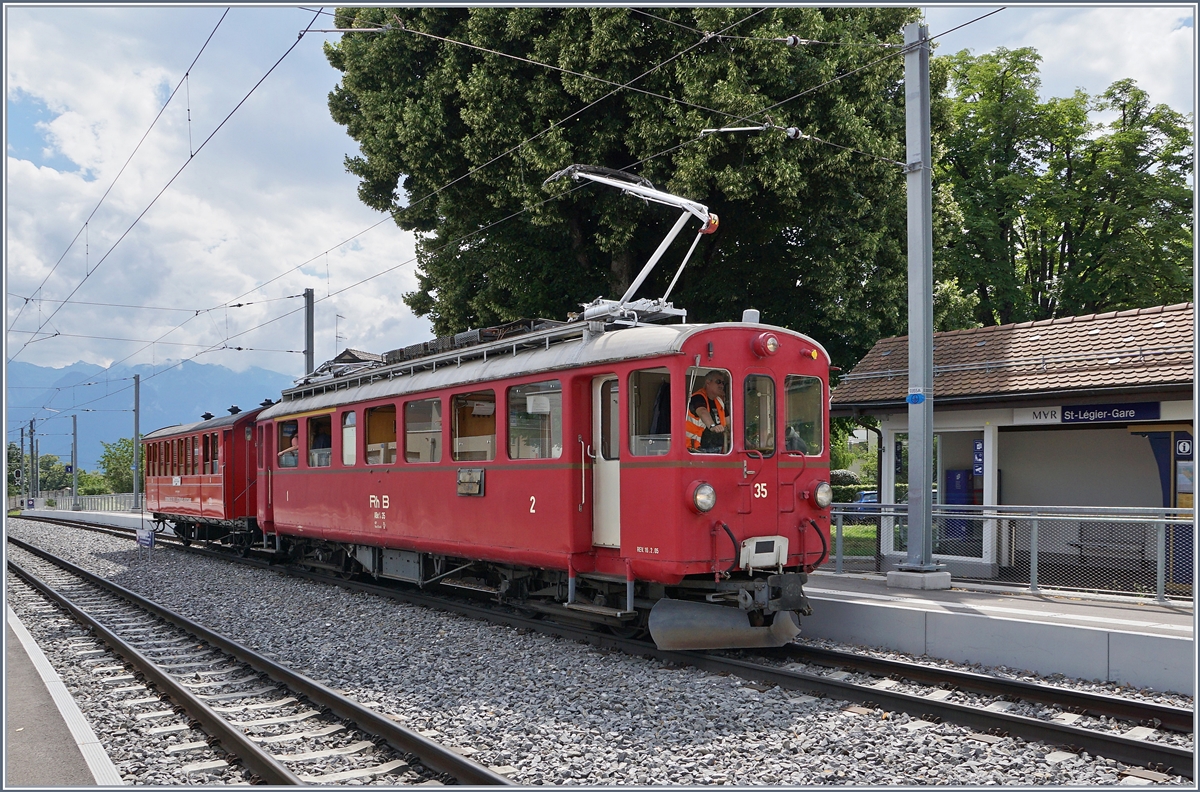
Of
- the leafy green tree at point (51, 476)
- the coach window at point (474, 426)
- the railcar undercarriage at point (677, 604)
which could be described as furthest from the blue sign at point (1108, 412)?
the leafy green tree at point (51, 476)

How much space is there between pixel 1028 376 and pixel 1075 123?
18.6 metres

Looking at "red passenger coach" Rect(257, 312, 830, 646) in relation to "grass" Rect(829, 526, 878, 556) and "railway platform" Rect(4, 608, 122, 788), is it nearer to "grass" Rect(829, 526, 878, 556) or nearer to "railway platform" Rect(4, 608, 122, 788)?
"grass" Rect(829, 526, 878, 556)

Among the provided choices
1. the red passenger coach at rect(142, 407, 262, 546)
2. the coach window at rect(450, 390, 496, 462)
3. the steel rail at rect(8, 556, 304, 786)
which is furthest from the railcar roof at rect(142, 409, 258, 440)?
the coach window at rect(450, 390, 496, 462)

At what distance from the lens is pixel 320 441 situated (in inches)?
587

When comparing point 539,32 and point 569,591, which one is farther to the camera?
point 539,32

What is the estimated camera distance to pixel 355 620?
1114 centimetres

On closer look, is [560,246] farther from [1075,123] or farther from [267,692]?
[1075,123]

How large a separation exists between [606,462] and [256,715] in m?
3.71

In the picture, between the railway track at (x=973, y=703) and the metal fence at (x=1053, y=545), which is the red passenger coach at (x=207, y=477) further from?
the metal fence at (x=1053, y=545)

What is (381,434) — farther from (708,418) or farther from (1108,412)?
(1108,412)

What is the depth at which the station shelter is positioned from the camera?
1144 centimetres

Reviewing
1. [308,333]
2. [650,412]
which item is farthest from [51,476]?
[650,412]

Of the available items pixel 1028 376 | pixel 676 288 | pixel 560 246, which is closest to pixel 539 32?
pixel 560 246

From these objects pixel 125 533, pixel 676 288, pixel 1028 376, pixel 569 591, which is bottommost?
pixel 125 533
